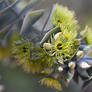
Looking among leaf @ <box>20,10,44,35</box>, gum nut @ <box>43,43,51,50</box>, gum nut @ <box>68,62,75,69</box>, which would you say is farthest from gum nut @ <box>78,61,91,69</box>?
leaf @ <box>20,10,44,35</box>

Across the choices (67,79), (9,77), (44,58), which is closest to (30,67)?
(44,58)

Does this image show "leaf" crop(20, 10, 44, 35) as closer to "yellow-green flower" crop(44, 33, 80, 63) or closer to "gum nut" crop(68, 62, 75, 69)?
"yellow-green flower" crop(44, 33, 80, 63)

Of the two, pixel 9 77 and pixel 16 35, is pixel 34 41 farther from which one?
pixel 9 77

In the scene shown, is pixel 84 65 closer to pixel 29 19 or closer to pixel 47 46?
pixel 47 46

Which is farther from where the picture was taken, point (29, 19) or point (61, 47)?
point (29, 19)

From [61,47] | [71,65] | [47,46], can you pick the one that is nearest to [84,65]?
[71,65]

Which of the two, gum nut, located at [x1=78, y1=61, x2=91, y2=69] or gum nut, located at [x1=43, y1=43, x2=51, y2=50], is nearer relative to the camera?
gum nut, located at [x1=43, y1=43, x2=51, y2=50]

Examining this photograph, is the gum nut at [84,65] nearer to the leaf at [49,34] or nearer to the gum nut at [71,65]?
the gum nut at [71,65]

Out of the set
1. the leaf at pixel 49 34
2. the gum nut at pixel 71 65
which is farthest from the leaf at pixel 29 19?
the gum nut at pixel 71 65
